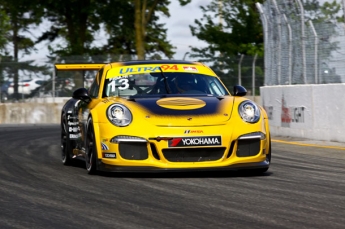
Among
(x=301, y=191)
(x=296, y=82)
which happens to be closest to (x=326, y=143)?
(x=296, y=82)

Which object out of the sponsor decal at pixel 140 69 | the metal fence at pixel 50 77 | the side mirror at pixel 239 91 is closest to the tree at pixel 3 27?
the metal fence at pixel 50 77

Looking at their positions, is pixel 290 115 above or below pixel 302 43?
below

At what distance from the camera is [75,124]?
11453 millimetres

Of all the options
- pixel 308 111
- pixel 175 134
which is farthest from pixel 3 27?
pixel 175 134

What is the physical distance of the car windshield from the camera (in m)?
10.7

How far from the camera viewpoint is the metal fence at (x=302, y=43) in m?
16.4

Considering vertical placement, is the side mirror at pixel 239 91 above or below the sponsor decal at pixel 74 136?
above

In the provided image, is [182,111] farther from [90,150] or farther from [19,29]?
[19,29]

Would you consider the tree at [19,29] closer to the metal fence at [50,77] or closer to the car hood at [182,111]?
the metal fence at [50,77]

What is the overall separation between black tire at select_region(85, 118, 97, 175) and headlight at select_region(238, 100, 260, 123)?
1.48m

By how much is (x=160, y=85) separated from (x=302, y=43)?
7774 mm

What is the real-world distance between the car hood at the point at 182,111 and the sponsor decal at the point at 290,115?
777cm

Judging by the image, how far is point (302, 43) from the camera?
18062 millimetres

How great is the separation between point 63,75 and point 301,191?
24399 millimetres
